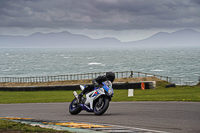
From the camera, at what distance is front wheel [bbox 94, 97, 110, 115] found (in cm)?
1012

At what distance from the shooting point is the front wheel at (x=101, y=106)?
33.2ft

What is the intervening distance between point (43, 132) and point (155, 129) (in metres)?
2.85

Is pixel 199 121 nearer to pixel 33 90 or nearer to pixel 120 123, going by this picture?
pixel 120 123

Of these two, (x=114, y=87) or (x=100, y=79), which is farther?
(x=114, y=87)

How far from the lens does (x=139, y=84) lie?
33.3m

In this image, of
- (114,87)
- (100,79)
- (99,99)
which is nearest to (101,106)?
(99,99)

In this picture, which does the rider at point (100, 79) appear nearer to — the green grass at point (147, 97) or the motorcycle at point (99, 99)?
the motorcycle at point (99, 99)

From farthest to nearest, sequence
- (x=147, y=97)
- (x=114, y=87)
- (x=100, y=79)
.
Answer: (x=114, y=87)
(x=147, y=97)
(x=100, y=79)

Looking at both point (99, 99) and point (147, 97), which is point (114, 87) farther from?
point (99, 99)

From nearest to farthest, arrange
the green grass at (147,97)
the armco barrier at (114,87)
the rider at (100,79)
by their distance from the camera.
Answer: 1. the rider at (100,79)
2. the green grass at (147,97)
3. the armco barrier at (114,87)

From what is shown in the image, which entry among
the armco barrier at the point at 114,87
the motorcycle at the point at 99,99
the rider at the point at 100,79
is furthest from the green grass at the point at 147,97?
the motorcycle at the point at 99,99

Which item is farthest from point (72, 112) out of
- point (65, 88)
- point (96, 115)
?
point (65, 88)

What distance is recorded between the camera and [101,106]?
10.4 metres

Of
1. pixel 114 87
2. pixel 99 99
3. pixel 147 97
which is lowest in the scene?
pixel 114 87
